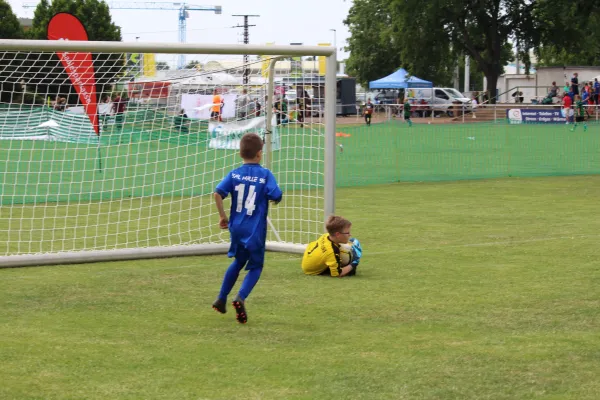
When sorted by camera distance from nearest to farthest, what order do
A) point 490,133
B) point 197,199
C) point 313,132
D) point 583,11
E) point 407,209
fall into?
point 313,132 → point 407,209 → point 197,199 → point 583,11 → point 490,133

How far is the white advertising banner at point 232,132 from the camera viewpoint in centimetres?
1313

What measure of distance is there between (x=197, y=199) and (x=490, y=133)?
13.8 metres

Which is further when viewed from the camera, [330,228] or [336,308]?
[330,228]

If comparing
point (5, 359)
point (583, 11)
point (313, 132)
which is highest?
point (583, 11)

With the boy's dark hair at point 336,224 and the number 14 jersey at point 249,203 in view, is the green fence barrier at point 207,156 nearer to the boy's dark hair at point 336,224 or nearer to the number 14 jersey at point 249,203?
the boy's dark hair at point 336,224

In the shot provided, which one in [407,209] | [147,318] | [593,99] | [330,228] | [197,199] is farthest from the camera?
[593,99]

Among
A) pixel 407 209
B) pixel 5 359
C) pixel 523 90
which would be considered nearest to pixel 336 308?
pixel 5 359

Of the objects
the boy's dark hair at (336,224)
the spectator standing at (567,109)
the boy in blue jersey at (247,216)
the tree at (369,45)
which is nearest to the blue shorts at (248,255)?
the boy in blue jersey at (247,216)

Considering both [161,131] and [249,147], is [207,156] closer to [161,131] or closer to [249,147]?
[161,131]

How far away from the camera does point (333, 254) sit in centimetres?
974

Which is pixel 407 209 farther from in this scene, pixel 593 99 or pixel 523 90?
pixel 523 90

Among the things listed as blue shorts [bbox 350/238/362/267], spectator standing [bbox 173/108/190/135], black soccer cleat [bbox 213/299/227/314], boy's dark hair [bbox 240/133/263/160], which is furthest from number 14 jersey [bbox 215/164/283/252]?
spectator standing [bbox 173/108/190/135]

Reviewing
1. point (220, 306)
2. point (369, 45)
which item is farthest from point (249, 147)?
point (369, 45)

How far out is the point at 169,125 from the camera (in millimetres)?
14250
